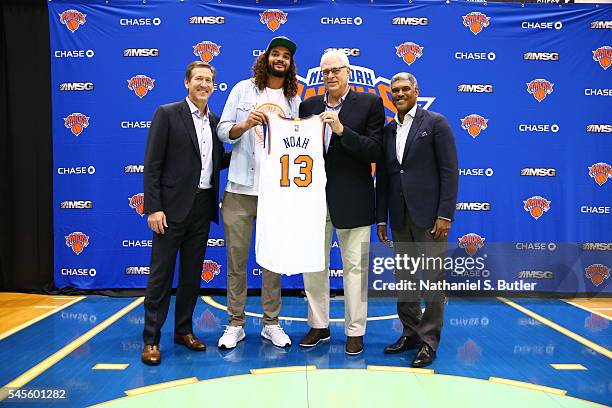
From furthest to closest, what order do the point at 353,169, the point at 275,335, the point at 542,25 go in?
the point at 542,25 < the point at 275,335 < the point at 353,169

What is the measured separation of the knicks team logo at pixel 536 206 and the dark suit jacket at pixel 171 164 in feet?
13.4

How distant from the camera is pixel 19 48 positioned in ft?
19.6

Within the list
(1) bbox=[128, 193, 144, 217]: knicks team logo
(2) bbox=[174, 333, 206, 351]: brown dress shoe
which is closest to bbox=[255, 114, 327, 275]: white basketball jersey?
(2) bbox=[174, 333, 206, 351]: brown dress shoe

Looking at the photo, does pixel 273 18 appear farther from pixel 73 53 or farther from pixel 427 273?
pixel 427 273

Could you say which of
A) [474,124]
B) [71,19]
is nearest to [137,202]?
[71,19]

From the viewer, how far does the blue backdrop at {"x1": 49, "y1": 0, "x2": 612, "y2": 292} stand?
5938 mm

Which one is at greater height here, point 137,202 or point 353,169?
point 353,169

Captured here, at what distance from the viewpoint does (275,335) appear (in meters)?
4.11

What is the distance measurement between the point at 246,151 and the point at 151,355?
1.66 m

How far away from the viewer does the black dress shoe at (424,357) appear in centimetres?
361

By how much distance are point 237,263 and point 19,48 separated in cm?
409

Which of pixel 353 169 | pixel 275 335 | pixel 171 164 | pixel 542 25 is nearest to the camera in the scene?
pixel 171 164

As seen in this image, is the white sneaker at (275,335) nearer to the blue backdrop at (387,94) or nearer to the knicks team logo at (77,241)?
the blue backdrop at (387,94)

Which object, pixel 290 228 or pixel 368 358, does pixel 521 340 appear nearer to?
pixel 368 358
